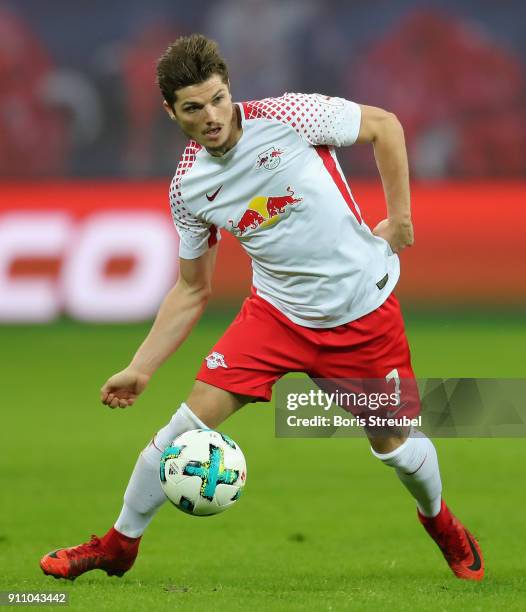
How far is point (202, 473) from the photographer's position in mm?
4703

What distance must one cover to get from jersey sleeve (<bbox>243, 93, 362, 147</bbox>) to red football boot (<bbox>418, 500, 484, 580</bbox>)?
1.57 metres

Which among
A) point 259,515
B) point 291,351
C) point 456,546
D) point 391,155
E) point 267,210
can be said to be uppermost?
point 391,155

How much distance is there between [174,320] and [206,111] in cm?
94

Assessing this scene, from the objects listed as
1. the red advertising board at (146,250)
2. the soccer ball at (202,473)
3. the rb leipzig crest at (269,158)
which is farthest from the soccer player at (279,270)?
the red advertising board at (146,250)

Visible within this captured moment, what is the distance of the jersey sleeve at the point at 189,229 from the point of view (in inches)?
201

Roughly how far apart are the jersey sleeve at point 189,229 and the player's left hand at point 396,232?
2.14 feet

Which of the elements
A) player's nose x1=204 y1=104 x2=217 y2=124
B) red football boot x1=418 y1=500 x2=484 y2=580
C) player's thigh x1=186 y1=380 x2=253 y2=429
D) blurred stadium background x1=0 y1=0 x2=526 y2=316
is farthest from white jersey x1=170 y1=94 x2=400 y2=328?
blurred stadium background x1=0 y1=0 x2=526 y2=316

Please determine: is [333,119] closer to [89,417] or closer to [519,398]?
[519,398]

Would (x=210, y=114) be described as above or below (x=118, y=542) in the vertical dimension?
above

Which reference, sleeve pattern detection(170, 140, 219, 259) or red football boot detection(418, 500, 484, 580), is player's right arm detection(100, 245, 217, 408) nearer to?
sleeve pattern detection(170, 140, 219, 259)

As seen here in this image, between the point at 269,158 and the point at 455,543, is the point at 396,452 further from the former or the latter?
the point at 269,158

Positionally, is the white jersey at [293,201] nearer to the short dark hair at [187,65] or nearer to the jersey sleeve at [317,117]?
the jersey sleeve at [317,117]

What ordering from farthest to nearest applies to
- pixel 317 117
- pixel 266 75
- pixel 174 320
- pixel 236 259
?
pixel 266 75 → pixel 236 259 → pixel 174 320 → pixel 317 117

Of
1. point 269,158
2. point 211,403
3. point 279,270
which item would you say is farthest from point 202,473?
point 269,158
